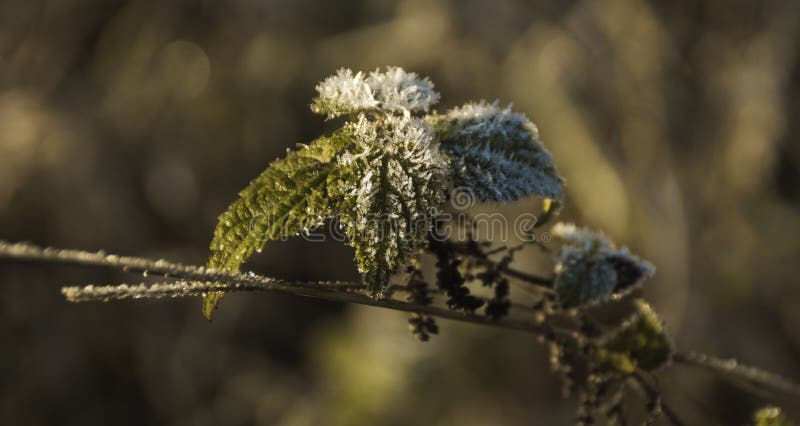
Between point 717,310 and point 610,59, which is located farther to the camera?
point 610,59

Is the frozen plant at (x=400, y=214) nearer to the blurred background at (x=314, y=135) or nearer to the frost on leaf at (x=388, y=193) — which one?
the frost on leaf at (x=388, y=193)

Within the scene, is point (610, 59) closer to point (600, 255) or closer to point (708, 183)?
point (708, 183)

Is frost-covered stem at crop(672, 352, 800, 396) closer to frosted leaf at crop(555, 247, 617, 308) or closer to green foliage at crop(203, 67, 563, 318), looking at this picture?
frosted leaf at crop(555, 247, 617, 308)

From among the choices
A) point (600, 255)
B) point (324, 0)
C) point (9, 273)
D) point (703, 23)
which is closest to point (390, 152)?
point (600, 255)

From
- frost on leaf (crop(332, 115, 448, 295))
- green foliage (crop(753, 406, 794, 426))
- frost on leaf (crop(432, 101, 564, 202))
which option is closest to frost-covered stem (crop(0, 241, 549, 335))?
frost on leaf (crop(332, 115, 448, 295))

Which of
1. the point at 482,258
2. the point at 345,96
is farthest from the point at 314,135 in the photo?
the point at 345,96

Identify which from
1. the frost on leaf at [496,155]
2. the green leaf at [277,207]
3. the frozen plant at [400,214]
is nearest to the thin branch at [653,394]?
the frozen plant at [400,214]
